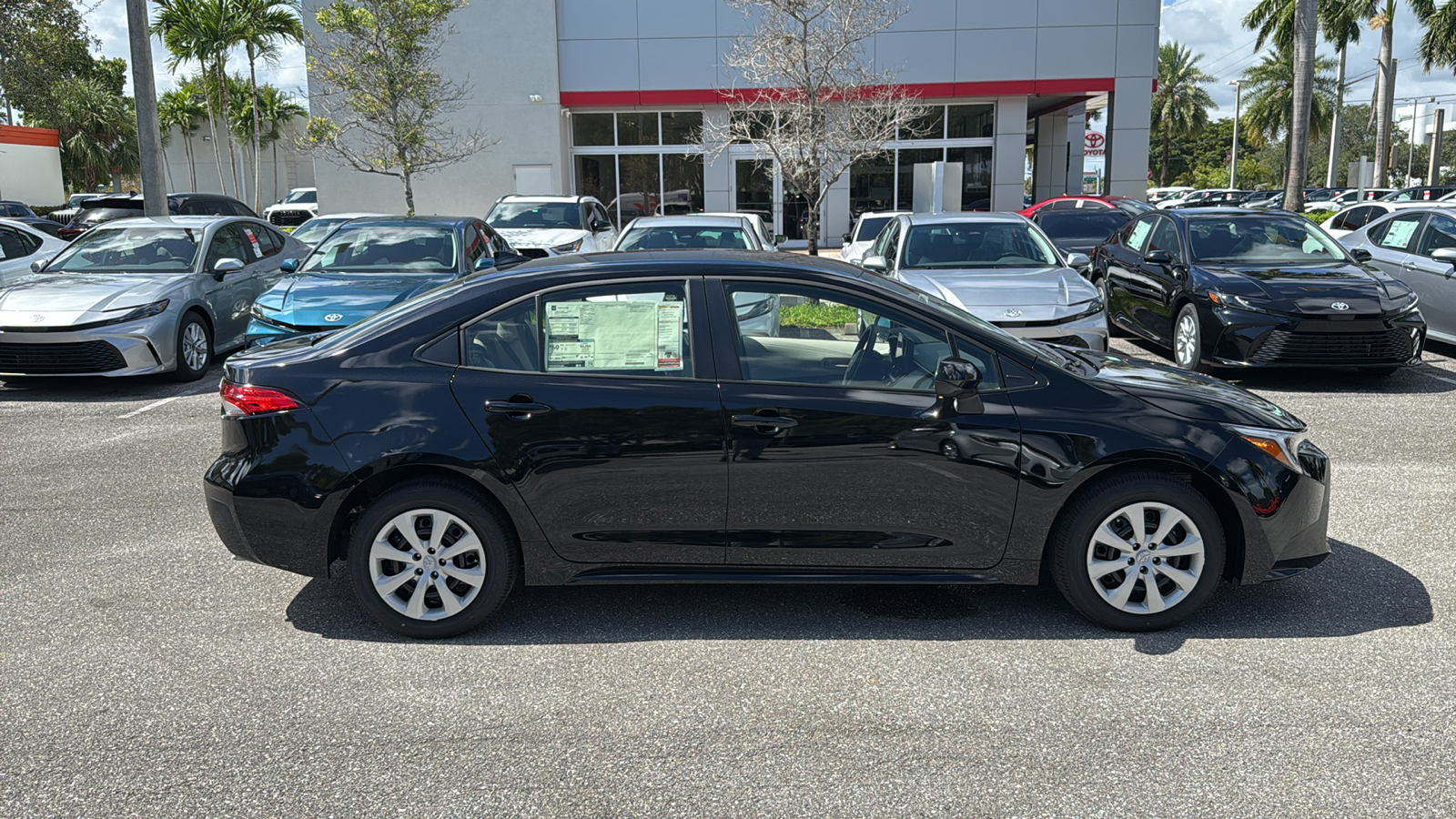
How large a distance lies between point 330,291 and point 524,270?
5.83 metres

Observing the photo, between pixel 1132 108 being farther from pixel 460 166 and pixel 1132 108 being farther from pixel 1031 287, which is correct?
pixel 1031 287

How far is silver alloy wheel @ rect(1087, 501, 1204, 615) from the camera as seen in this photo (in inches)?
171

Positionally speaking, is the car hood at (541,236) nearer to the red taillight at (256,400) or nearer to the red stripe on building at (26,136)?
the red taillight at (256,400)

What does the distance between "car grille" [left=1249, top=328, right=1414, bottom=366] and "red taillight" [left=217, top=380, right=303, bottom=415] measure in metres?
8.25

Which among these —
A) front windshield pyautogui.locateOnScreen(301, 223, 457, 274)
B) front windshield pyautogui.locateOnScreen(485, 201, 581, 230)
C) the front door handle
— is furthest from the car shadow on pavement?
front windshield pyautogui.locateOnScreen(485, 201, 581, 230)

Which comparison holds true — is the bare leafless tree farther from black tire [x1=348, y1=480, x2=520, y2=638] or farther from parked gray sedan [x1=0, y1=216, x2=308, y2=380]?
black tire [x1=348, y1=480, x2=520, y2=638]

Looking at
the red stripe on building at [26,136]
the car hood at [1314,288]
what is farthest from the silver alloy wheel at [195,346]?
the red stripe on building at [26,136]

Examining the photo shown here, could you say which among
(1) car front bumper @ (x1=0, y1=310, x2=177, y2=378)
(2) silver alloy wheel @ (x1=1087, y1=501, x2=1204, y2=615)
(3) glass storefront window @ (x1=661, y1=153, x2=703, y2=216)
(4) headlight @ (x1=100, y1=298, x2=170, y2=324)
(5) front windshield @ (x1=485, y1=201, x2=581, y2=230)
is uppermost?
(3) glass storefront window @ (x1=661, y1=153, x2=703, y2=216)

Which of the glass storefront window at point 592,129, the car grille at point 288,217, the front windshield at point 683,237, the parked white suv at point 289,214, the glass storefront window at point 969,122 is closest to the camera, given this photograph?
the front windshield at point 683,237

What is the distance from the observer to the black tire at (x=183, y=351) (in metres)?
10.5

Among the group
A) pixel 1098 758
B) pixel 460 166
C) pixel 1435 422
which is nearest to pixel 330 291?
pixel 1098 758

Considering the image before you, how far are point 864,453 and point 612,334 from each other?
1.10 meters

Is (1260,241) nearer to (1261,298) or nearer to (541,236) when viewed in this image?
A: (1261,298)

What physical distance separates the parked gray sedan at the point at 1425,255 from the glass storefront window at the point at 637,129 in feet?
66.1
